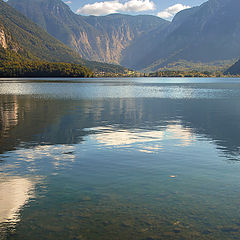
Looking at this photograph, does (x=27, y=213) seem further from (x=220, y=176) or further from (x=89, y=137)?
(x=89, y=137)

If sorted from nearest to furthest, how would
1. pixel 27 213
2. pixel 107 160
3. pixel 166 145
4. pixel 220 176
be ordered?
pixel 27 213, pixel 220 176, pixel 107 160, pixel 166 145

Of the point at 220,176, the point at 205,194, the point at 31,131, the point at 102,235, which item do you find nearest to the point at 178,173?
the point at 220,176

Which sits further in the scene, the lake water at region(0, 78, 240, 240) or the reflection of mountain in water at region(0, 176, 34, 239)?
the reflection of mountain in water at region(0, 176, 34, 239)

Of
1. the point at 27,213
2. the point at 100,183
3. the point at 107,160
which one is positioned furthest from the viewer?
the point at 107,160

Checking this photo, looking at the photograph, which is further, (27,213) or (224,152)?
A: (224,152)

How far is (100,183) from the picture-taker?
17672 millimetres

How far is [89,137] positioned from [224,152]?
1249 centimetres

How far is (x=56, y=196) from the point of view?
15797 millimetres

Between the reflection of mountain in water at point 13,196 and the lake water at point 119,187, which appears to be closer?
the lake water at point 119,187

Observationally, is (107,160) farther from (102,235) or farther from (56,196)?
(102,235)

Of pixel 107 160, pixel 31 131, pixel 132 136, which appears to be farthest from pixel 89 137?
pixel 107 160

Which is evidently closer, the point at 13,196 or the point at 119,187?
the point at 13,196

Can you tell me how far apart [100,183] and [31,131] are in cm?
1962

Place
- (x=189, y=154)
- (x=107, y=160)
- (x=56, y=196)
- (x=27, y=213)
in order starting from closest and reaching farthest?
(x=27, y=213)
(x=56, y=196)
(x=107, y=160)
(x=189, y=154)
